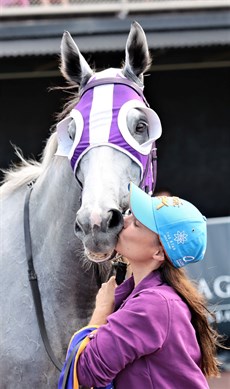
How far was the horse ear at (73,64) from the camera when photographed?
3.35m

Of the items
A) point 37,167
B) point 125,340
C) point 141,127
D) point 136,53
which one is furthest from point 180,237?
point 37,167

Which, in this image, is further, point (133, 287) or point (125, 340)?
point (133, 287)

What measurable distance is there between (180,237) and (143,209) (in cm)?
16

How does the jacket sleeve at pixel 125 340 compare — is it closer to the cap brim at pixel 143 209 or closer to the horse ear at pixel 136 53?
the cap brim at pixel 143 209

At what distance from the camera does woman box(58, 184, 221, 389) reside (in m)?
2.45

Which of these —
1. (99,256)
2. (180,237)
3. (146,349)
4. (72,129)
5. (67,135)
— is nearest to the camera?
(146,349)

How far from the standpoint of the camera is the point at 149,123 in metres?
3.26

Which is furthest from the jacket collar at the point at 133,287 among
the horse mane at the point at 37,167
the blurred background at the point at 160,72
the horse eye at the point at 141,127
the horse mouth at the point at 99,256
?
the blurred background at the point at 160,72

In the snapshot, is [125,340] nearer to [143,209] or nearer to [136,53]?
[143,209]

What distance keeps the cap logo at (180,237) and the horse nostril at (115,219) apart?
27 cm

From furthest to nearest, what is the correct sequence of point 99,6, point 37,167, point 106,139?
point 99,6, point 37,167, point 106,139

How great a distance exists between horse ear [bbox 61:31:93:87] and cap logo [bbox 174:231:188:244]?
3.54 ft

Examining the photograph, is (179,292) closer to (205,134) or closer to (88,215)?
(88,215)

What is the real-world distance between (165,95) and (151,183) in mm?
8642
